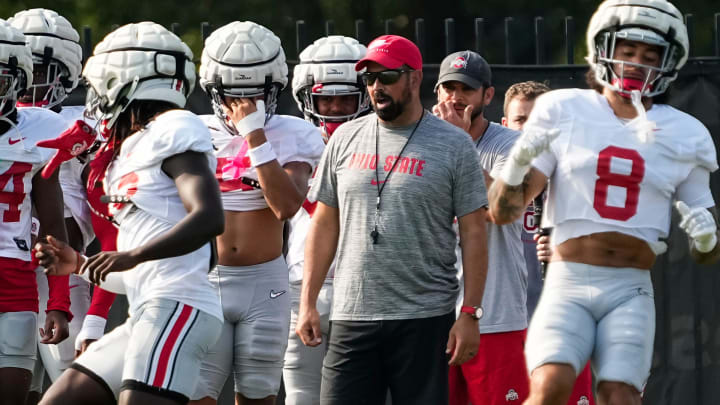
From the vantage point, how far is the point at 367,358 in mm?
5531

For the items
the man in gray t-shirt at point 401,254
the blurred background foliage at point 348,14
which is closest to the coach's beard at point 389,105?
the man in gray t-shirt at point 401,254

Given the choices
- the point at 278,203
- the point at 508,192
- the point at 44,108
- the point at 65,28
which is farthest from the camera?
the point at 65,28

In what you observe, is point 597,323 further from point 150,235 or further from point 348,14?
point 348,14

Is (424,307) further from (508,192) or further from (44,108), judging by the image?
(44,108)

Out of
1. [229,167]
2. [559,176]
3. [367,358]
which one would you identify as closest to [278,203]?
[229,167]

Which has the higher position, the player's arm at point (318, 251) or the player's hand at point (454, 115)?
the player's hand at point (454, 115)

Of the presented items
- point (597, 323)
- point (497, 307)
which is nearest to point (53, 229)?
point (497, 307)

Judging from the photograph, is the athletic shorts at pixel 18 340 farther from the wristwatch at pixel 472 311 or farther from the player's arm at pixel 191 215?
the wristwatch at pixel 472 311

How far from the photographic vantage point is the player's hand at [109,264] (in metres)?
4.68

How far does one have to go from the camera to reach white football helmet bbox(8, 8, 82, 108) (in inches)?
271

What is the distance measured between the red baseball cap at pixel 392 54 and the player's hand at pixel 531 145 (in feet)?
2.17

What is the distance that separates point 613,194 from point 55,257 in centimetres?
211

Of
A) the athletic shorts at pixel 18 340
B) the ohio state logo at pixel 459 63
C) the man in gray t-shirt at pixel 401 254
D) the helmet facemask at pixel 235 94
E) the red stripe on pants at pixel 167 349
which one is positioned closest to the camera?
the red stripe on pants at pixel 167 349

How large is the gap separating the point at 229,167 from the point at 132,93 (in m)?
1.27
